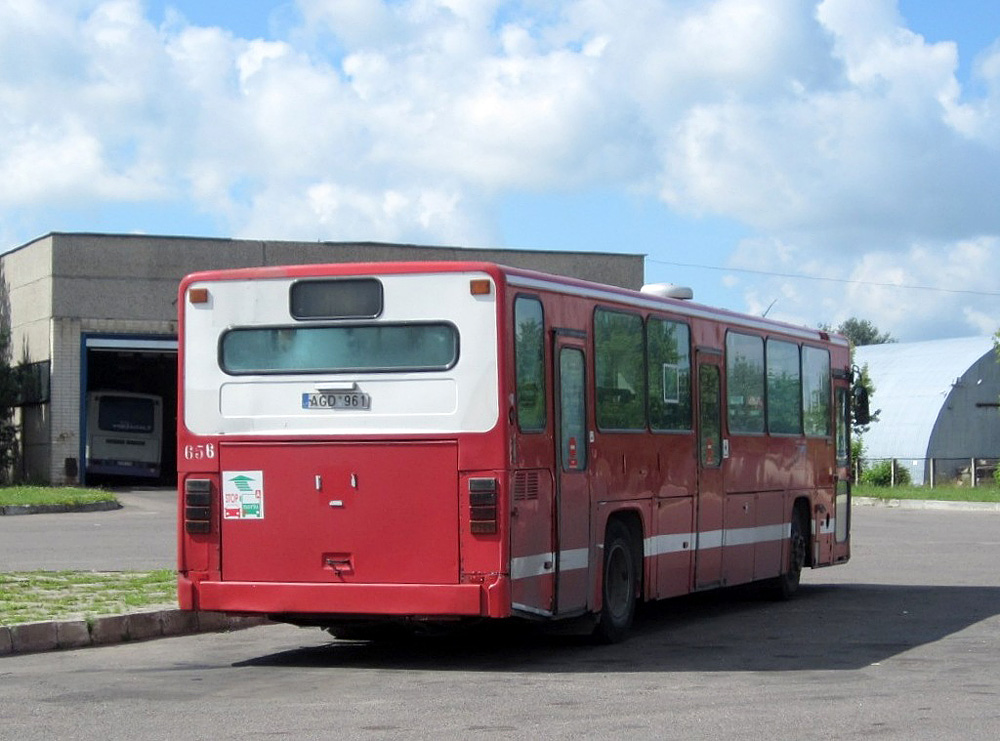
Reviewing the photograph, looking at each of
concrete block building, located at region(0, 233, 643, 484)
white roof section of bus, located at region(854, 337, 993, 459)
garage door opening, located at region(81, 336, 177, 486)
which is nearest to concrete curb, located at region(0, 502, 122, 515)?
concrete block building, located at region(0, 233, 643, 484)

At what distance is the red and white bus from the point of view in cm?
1158

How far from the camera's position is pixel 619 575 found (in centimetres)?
1355

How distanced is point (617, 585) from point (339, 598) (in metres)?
2.73

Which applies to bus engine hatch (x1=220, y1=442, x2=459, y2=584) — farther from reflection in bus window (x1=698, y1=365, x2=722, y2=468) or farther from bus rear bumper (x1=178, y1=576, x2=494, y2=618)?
reflection in bus window (x1=698, y1=365, x2=722, y2=468)

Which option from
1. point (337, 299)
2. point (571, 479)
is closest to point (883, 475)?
point (571, 479)

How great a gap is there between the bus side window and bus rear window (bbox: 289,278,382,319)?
1030 millimetres

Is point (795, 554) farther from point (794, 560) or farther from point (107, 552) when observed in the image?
point (107, 552)

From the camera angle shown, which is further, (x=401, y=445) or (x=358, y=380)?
(x=358, y=380)

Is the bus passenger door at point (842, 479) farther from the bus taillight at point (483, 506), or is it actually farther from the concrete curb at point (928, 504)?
the concrete curb at point (928, 504)

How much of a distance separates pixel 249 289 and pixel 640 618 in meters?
5.57

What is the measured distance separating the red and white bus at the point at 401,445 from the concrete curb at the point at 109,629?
5.00ft

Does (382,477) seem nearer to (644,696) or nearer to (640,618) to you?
(644,696)

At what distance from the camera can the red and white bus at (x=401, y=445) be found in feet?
38.0

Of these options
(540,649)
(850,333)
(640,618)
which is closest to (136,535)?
(640,618)
